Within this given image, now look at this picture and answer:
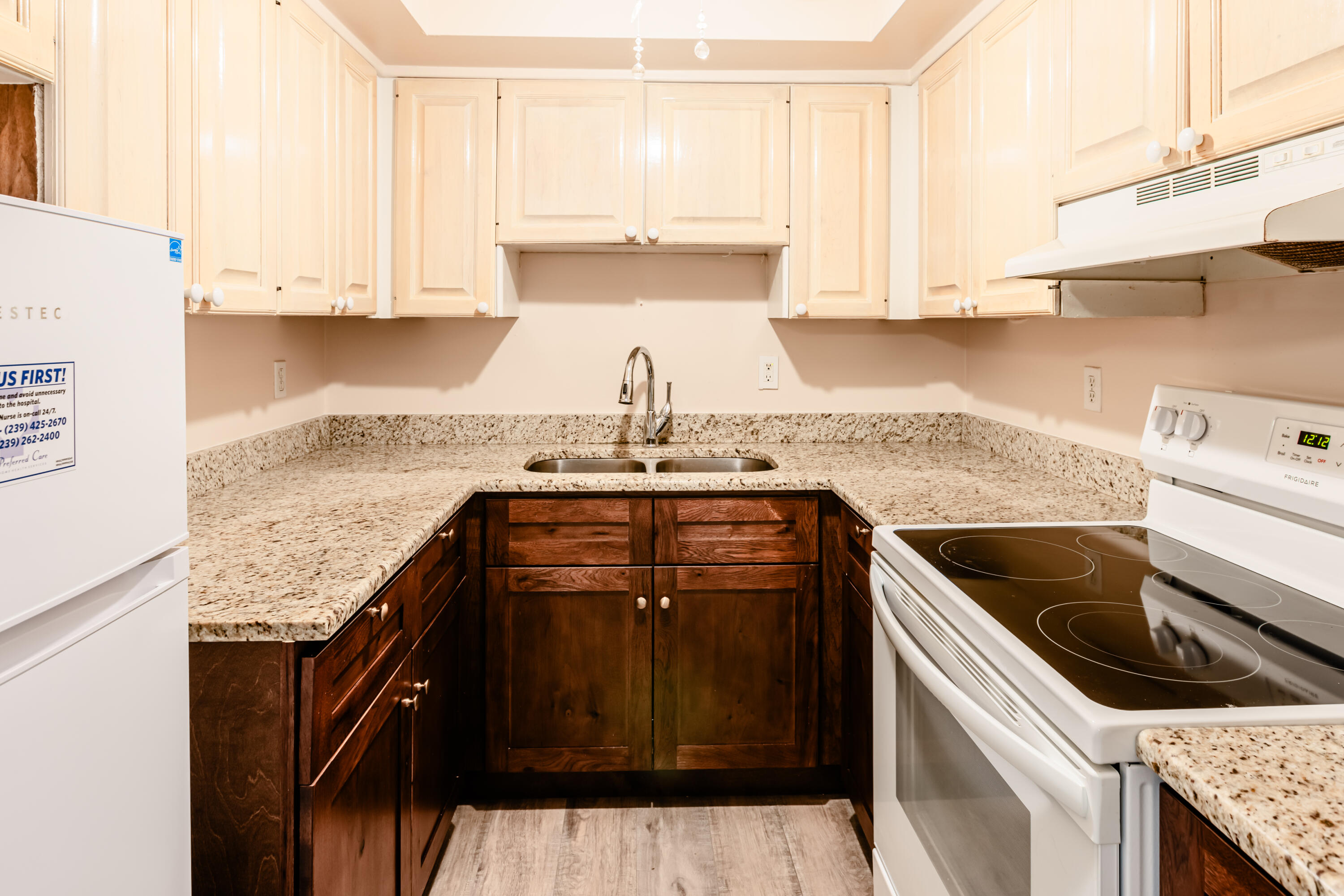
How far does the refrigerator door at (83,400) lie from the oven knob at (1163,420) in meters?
1.59

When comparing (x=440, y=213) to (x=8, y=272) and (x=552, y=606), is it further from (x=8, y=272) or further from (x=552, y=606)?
(x=8, y=272)

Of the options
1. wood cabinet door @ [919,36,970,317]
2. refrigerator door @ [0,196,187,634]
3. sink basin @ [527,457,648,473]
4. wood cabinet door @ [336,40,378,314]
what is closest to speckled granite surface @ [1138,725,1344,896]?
refrigerator door @ [0,196,187,634]

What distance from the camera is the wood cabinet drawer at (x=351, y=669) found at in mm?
1076

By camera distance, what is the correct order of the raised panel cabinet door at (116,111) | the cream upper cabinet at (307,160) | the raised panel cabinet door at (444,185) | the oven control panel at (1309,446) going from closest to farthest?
the raised panel cabinet door at (116,111) < the oven control panel at (1309,446) < the cream upper cabinet at (307,160) < the raised panel cabinet door at (444,185)

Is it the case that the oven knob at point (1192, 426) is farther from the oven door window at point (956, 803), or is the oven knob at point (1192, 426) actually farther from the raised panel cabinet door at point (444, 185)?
the raised panel cabinet door at point (444, 185)

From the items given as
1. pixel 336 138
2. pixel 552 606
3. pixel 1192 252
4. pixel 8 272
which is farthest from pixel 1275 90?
pixel 336 138

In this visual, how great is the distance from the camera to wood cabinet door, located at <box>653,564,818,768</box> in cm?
212

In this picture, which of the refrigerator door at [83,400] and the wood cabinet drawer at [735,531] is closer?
the refrigerator door at [83,400]

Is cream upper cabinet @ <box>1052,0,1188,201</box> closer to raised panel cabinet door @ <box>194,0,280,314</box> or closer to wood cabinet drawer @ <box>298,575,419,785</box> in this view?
wood cabinet drawer @ <box>298,575,419,785</box>

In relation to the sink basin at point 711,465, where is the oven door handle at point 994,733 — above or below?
below

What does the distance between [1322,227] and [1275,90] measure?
312 mm

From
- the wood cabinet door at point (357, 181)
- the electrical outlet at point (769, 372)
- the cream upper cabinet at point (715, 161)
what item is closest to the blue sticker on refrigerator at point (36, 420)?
the wood cabinet door at point (357, 181)

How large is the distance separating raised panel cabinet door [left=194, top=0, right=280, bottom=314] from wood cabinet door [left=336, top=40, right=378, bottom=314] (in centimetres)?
40

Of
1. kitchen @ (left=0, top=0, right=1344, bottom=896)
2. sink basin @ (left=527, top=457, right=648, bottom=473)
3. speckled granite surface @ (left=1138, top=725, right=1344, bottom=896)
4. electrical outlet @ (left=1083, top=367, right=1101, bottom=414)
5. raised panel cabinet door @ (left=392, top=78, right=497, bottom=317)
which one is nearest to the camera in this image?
speckled granite surface @ (left=1138, top=725, right=1344, bottom=896)
